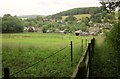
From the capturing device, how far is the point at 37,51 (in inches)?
704

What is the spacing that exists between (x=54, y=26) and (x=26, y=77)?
22.6 meters

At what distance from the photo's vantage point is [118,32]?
930cm

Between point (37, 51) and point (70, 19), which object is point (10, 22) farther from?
point (70, 19)

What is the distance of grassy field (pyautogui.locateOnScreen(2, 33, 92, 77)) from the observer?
9.63 meters

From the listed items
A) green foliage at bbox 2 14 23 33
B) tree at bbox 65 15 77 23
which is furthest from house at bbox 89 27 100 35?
green foliage at bbox 2 14 23 33

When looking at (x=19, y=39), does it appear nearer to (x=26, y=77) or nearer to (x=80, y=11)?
(x=80, y=11)

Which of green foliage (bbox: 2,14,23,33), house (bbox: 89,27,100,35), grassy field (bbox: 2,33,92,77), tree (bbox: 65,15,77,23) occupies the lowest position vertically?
grassy field (bbox: 2,33,92,77)

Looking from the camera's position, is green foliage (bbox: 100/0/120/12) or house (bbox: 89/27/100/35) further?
house (bbox: 89/27/100/35)

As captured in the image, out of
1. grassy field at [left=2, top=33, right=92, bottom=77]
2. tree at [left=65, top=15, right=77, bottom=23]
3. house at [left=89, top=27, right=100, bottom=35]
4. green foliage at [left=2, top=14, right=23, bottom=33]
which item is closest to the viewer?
grassy field at [left=2, top=33, right=92, bottom=77]

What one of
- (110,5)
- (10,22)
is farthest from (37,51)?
(110,5)

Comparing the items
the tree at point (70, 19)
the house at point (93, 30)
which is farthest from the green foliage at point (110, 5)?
the tree at point (70, 19)

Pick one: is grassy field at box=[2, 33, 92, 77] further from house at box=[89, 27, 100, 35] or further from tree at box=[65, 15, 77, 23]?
tree at box=[65, 15, 77, 23]

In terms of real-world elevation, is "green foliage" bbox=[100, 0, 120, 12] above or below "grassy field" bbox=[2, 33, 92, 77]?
above

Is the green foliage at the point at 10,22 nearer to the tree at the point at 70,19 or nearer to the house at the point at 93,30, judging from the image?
the house at the point at 93,30
